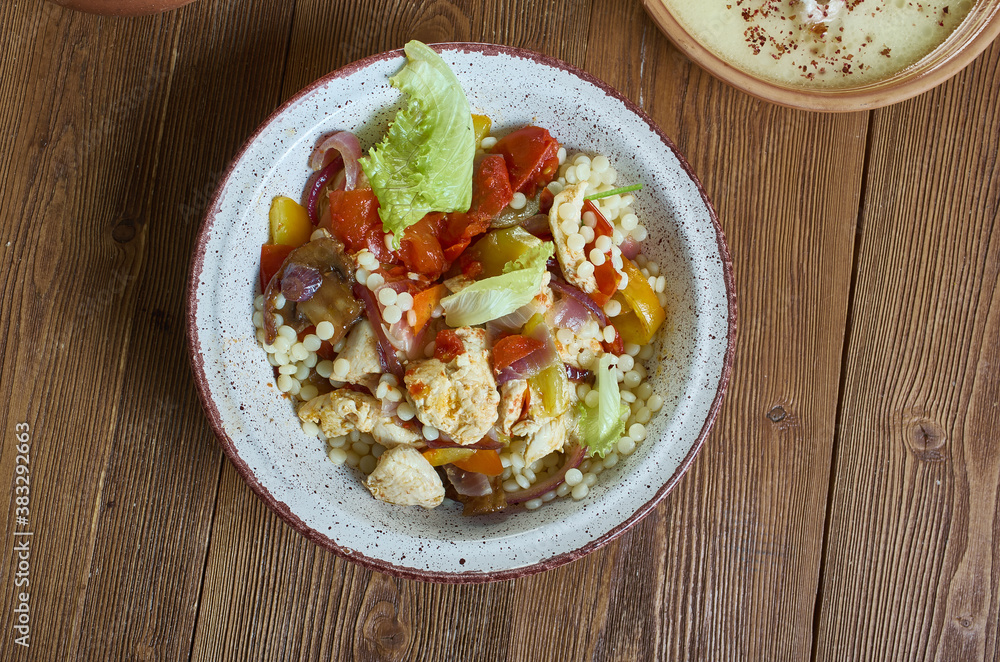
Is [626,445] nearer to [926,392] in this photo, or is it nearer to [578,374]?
[578,374]

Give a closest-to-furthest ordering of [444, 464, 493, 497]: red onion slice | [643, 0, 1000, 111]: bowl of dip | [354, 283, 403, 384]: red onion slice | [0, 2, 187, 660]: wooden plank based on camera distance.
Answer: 1. [354, 283, 403, 384]: red onion slice
2. [444, 464, 493, 497]: red onion slice
3. [0, 2, 187, 660]: wooden plank
4. [643, 0, 1000, 111]: bowl of dip

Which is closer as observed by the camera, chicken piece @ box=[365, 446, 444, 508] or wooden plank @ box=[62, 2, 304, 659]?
chicken piece @ box=[365, 446, 444, 508]

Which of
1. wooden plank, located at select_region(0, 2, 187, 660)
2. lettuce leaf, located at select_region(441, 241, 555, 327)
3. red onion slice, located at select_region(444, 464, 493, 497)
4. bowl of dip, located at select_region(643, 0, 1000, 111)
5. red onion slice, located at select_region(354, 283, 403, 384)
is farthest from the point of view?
bowl of dip, located at select_region(643, 0, 1000, 111)

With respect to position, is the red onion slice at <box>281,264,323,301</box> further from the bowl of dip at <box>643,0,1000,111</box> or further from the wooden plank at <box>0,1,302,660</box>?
the bowl of dip at <box>643,0,1000,111</box>

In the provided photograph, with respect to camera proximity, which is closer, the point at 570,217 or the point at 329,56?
the point at 570,217

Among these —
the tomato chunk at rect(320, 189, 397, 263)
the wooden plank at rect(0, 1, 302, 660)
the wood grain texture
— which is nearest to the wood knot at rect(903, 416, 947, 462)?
the wood grain texture

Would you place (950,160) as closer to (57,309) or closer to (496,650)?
(496,650)

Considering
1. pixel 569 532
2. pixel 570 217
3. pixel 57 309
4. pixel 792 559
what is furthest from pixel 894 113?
pixel 57 309
